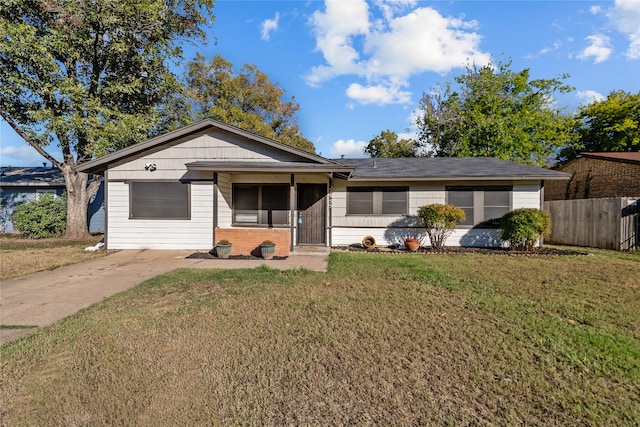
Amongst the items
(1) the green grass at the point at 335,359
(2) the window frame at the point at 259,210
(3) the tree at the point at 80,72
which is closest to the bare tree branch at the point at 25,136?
(3) the tree at the point at 80,72

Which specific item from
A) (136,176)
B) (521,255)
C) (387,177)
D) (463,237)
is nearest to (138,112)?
(136,176)

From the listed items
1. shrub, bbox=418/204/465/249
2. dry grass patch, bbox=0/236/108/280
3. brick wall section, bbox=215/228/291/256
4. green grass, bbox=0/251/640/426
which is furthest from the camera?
shrub, bbox=418/204/465/249

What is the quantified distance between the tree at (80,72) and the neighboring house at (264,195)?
11.3ft

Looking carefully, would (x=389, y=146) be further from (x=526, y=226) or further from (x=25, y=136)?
(x=25, y=136)

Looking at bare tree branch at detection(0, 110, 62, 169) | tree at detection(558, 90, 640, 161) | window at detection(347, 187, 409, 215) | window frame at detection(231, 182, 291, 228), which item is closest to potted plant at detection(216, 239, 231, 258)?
window frame at detection(231, 182, 291, 228)

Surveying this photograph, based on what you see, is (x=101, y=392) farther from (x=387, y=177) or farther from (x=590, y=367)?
(x=387, y=177)

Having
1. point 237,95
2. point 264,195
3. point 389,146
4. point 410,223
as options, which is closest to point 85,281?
point 264,195

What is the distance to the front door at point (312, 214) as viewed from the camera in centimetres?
1085

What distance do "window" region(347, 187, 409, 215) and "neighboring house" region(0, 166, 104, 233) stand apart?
1450cm

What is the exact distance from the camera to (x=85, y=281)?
20.6ft

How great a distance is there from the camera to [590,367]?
292 centimetres

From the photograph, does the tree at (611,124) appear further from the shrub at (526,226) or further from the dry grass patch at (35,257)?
the dry grass patch at (35,257)

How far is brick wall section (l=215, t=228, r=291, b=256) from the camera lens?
9266 millimetres

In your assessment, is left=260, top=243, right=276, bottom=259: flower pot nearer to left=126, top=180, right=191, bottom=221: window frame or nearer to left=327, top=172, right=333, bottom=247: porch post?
left=327, top=172, right=333, bottom=247: porch post
